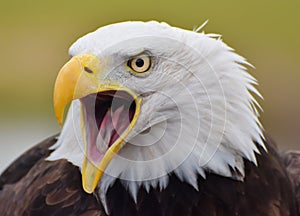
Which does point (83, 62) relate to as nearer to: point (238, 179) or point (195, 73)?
point (195, 73)

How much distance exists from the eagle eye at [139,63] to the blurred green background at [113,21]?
140 inches

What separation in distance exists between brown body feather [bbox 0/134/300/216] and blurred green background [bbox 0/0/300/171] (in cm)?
314

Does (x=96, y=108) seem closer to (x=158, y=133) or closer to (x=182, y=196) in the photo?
(x=158, y=133)

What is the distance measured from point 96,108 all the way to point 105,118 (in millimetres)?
45

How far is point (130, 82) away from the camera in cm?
288

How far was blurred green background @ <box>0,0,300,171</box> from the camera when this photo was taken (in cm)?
691

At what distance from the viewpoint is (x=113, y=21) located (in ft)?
27.2

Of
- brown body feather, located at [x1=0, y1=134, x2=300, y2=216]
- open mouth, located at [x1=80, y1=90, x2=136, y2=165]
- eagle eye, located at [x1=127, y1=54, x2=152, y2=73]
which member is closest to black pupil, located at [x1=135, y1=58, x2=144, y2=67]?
eagle eye, located at [x1=127, y1=54, x2=152, y2=73]

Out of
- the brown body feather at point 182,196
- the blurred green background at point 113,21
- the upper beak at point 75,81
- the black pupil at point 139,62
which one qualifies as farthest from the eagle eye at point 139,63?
the blurred green background at point 113,21

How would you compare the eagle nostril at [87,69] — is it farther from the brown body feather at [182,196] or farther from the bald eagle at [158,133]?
the brown body feather at [182,196]

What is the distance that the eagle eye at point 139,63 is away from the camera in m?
2.87

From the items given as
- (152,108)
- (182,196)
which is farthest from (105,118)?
(182,196)

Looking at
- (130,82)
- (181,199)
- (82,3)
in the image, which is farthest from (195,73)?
(82,3)

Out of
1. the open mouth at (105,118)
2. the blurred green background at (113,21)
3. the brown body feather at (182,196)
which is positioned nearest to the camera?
the open mouth at (105,118)
